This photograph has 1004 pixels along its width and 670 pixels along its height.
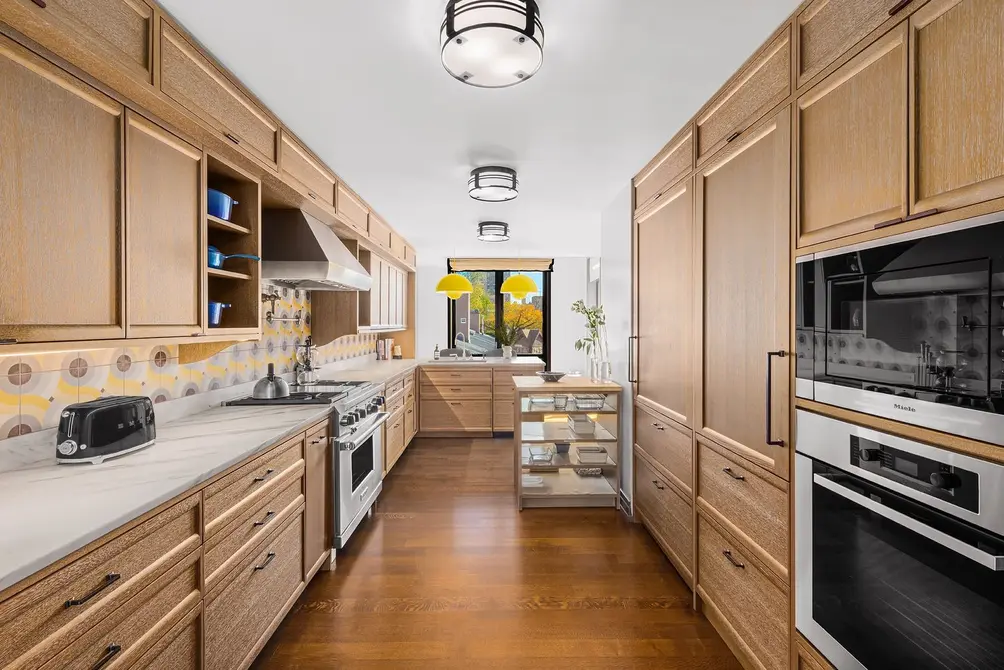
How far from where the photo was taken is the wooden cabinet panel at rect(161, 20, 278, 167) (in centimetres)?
166

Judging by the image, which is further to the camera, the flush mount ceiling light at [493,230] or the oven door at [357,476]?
the flush mount ceiling light at [493,230]

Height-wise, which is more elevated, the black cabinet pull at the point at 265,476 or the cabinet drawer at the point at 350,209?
the cabinet drawer at the point at 350,209

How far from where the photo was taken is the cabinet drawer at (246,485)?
163 centimetres

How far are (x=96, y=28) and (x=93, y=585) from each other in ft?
4.69

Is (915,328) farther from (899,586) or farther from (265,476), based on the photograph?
(265,476)

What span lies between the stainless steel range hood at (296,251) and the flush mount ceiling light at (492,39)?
1607mm

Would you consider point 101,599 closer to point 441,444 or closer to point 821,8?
point 821,8

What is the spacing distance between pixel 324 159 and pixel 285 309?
1.19m

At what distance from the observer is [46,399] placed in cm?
174

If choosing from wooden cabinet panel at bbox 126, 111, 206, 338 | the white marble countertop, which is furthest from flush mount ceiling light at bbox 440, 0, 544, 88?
the white marble countertop

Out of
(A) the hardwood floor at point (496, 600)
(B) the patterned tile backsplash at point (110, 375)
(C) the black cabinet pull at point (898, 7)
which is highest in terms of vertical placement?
(C) the black cabinet pull at point (898, 7)

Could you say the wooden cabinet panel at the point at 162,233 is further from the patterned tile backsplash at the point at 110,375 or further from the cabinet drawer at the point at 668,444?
the cabinet drawer at the point at 668,444

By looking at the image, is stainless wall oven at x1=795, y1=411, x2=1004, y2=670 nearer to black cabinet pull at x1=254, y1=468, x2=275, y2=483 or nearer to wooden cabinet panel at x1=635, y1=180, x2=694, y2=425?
wooden cabinet panel at x1=635, y1=180, x2=694, y2=425

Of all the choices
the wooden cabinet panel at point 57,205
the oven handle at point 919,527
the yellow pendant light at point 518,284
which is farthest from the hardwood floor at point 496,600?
the yellow pendant light at point 518,284
